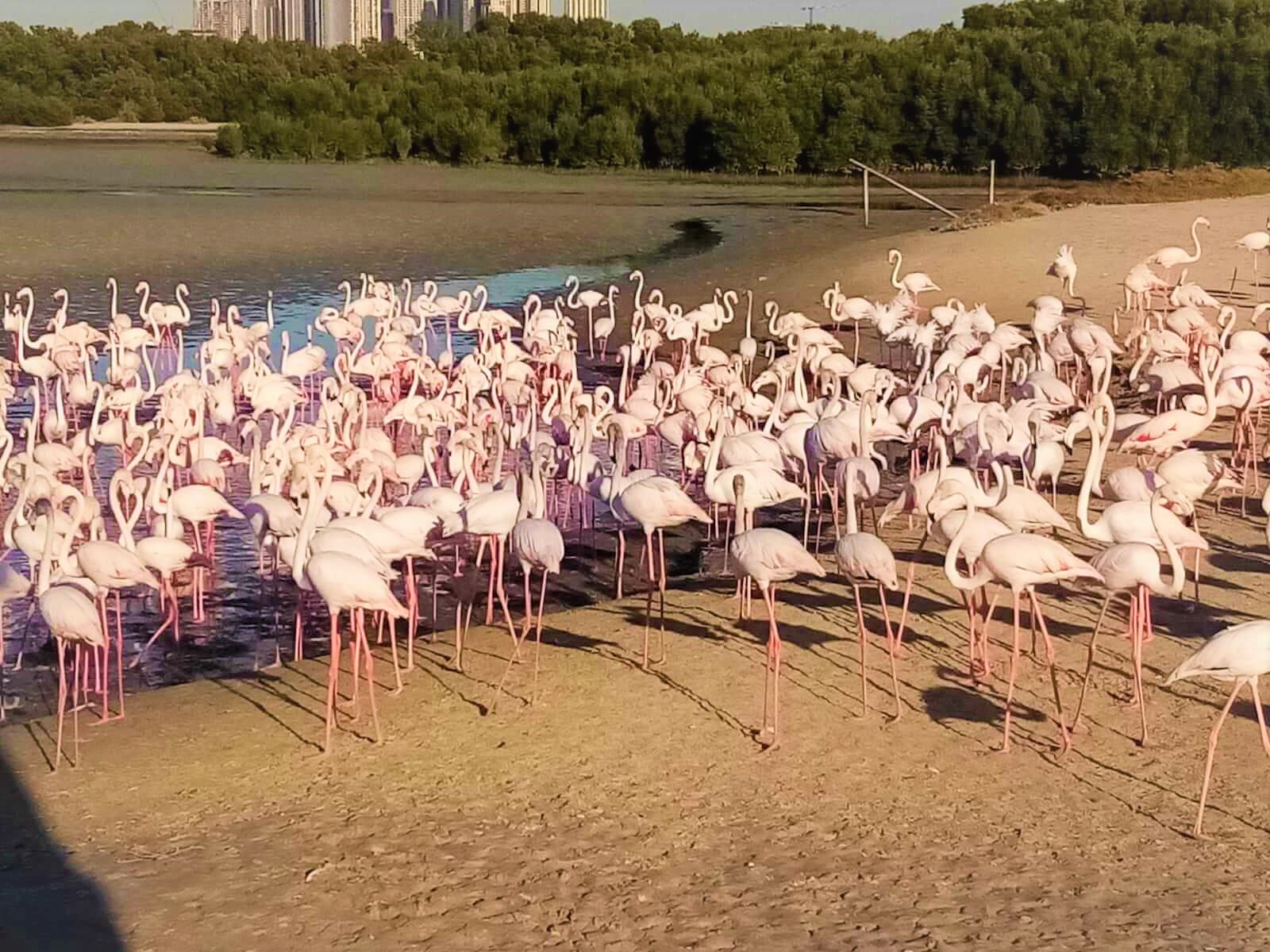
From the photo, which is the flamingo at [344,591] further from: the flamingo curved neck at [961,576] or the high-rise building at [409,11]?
the high-rise building at [409,11]

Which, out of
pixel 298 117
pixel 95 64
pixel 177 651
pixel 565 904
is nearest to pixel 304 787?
pixel 565 904

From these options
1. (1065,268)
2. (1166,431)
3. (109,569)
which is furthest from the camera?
(1065,268)

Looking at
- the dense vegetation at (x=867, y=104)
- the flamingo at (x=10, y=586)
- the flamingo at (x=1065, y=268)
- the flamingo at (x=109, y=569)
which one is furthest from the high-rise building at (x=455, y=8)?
Answer: the flamingo at (x=109, y=569)

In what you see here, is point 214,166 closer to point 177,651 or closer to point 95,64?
point 95,64

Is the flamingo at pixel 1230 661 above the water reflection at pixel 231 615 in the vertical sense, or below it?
above

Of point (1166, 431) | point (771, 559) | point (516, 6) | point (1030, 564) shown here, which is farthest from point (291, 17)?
point (1030, 564)

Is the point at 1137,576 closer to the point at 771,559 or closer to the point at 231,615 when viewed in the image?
the point at 771,559
